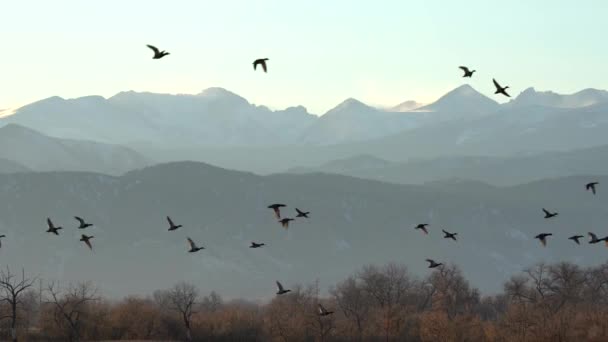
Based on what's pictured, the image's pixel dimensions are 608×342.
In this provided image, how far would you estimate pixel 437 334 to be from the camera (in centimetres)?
15275

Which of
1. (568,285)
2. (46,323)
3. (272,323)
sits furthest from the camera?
(568,285)

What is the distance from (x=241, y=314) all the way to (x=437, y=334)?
33171mm

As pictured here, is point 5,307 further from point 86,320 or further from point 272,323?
point 272,323

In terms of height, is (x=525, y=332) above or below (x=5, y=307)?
below

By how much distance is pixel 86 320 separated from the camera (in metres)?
153

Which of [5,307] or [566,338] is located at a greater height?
[5,307]

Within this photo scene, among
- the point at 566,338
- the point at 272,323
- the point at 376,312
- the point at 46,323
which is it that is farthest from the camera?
the point at 376,312

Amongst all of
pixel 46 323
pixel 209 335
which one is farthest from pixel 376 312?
pixel 46 323

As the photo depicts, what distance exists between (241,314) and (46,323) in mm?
32451

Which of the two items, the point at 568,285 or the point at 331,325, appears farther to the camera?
the point at 568,285

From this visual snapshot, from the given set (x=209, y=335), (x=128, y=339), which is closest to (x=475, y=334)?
(x=209, y=335)

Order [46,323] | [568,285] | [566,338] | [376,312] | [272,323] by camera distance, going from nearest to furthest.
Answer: [566,338] < [46,323] < [272,323] < [376,312] < [568,285]

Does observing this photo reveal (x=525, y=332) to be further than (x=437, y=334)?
No

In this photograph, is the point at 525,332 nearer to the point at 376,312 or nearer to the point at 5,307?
the point at 376,312
